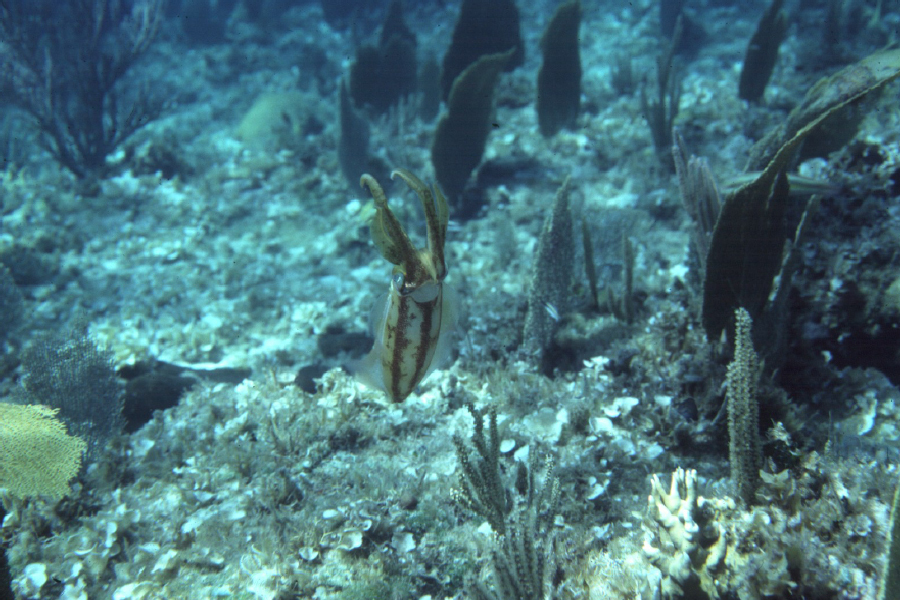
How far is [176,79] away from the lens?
1285 centimetres

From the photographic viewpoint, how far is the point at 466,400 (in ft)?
10.5

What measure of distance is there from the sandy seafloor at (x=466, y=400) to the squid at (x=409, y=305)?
0.89 m

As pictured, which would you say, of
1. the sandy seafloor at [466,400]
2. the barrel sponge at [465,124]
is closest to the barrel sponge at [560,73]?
the sandy seafloor at [466,400]

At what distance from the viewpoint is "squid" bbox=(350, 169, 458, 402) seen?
5.13 feet

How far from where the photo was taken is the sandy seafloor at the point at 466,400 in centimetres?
204

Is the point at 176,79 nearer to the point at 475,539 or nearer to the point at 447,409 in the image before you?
the point at 447,409

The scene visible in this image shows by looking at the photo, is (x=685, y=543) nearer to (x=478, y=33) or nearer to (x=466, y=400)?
(x=466, y=400)

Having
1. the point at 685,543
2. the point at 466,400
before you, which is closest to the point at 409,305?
the point at 685,543

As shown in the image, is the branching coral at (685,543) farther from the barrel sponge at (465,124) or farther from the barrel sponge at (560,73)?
the barrel sponge at (560,73)

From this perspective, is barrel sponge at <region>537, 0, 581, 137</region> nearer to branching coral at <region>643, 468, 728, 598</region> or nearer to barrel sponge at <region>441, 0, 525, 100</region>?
barrel sponge at <region>441, 0, 525, 100</region>

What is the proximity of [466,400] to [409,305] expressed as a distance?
1595mm

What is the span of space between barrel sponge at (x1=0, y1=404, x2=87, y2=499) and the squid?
76.0 inches

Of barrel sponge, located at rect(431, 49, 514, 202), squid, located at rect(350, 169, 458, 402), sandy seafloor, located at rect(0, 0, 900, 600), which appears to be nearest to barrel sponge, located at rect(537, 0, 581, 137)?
sandy seafloor, located at rect(0, 0, 900, 600)

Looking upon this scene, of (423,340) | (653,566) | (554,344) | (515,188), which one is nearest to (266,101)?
(515,188)
